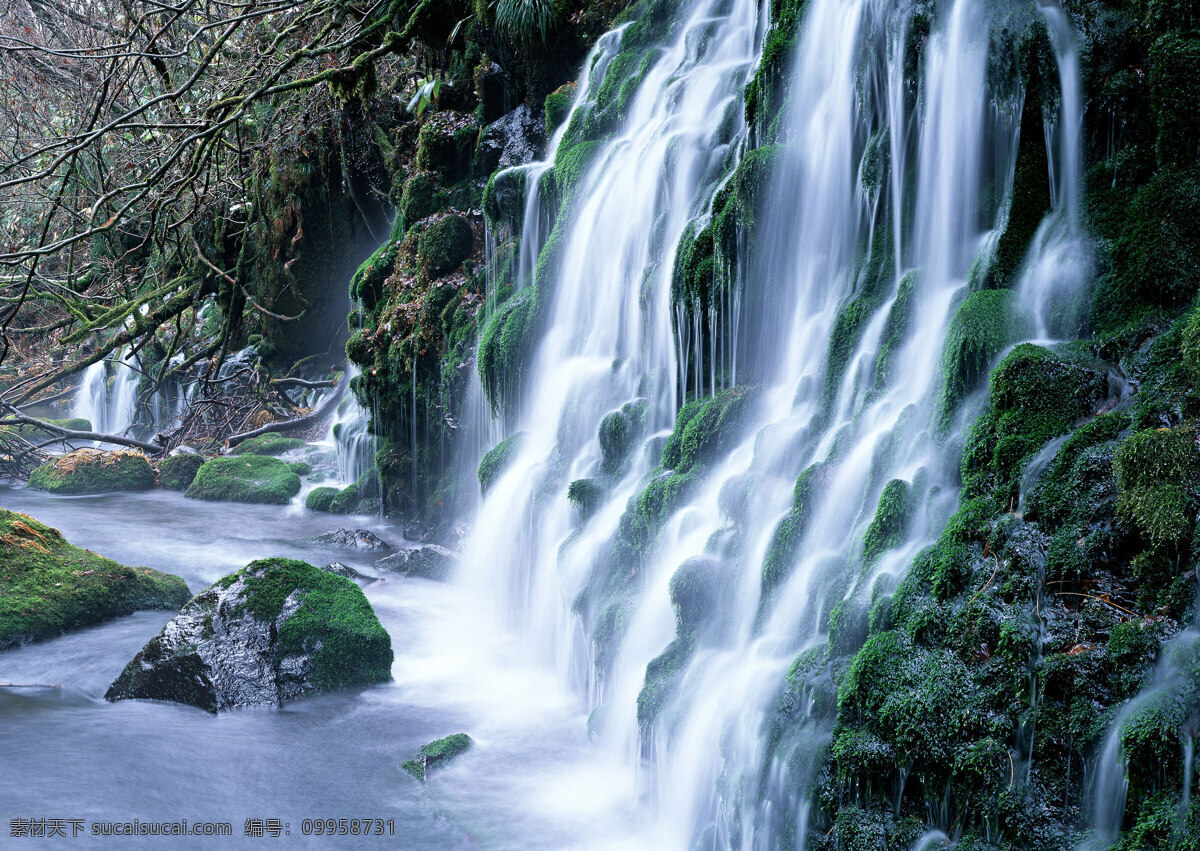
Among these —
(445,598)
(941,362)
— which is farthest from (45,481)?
(941,362)

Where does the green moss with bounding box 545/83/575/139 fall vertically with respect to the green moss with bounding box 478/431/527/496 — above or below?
above

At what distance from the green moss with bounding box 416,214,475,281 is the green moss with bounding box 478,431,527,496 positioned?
9.09ft

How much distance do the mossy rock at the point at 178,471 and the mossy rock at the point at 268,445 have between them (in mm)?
847

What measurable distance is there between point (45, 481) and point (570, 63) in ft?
34.6

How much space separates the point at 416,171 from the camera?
37.6 feet

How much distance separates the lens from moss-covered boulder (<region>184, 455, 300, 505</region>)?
13.4m

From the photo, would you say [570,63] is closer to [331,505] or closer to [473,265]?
[473,265]

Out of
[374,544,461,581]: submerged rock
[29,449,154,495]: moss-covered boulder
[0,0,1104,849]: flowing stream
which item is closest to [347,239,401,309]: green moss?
[374,544,461,581]: submerged rock

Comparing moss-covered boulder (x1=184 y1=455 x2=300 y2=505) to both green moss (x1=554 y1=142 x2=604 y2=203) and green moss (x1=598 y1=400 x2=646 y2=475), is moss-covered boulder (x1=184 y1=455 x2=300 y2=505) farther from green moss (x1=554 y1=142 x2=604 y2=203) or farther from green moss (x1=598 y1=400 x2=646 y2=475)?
green moss (x1=598 y1=400 x2=646 y2=475)

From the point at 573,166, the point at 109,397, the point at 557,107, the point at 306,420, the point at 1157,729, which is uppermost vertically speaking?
the point at 557,107

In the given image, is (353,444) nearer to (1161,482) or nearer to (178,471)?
(178,471)

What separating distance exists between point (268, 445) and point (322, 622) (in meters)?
10.1

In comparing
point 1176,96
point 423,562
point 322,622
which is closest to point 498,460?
point 423,562

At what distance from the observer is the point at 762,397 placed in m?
6.07
